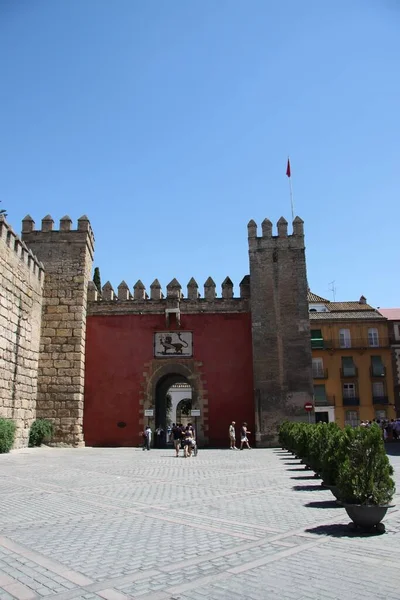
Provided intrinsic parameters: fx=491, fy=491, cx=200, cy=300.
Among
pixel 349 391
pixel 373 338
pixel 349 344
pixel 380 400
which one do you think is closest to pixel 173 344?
pixel 349 391

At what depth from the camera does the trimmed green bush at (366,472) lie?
5133 mm

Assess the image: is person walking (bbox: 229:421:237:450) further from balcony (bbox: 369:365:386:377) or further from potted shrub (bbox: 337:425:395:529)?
balcony (bbox: 369:365:386:377)

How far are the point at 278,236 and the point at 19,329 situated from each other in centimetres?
1081

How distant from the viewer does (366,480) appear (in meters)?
5.23

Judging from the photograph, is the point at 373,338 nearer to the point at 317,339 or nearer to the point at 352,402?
the point at 317,339

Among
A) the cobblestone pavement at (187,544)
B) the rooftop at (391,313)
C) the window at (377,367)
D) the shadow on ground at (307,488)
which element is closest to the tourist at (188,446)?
the cobblestone pavement at (187,544)

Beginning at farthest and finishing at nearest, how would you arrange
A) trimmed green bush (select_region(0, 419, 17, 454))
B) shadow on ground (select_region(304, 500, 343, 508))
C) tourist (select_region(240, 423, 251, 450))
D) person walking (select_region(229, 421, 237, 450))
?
tourist (select_region(240, 423, 251, 450)) → person walking (select_region(229, 421, 237, 450)) → trimmed green bush (select_region(0, 419, 17, 454)) → shadow on ground (select_region(304, 500, 343, 508))

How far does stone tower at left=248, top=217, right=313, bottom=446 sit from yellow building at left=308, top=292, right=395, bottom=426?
1359 centimetres

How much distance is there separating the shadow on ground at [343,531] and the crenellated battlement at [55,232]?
1652 cm

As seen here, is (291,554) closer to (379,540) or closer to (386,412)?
(379,540)

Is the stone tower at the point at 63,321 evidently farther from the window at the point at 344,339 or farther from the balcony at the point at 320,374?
the window at the point at 344,339

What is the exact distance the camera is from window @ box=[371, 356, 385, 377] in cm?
A: 3225

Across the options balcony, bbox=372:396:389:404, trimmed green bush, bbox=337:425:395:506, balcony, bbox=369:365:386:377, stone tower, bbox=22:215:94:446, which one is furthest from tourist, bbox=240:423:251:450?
balcony, bbox=369:365:386:377

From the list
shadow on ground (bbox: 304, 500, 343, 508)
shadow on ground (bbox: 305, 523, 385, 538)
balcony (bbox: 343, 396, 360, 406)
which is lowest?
shadow on ground (bbox: 304, 500, 343, 508)
